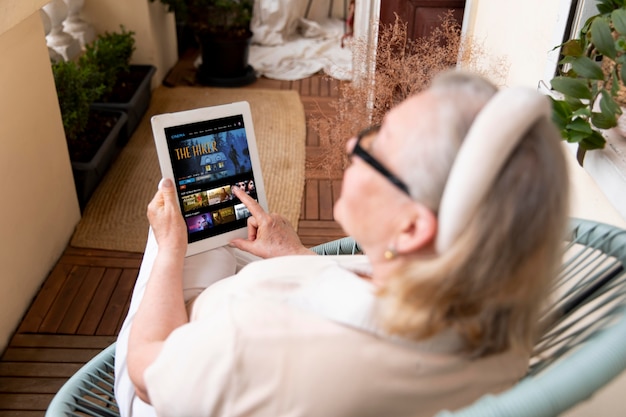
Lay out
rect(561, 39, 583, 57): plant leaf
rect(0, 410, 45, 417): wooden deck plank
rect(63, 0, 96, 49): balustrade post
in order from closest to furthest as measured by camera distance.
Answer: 1. rect(561, 39, 583, 57): plant leaf
2. rect(0, 410, 45, 417): wooden deck plank
3. rect(63, 0, 96, 49): balustrade post

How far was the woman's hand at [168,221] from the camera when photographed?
1.13 metres

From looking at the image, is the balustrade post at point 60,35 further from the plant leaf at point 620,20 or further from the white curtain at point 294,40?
the plant leaf at point 620,20

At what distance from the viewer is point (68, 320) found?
6.43ft

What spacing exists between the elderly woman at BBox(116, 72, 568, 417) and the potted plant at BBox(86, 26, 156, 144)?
2332 millimetres

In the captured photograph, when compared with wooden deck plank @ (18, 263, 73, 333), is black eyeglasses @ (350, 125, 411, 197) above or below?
above

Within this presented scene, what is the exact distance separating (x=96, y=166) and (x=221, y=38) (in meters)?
1.48

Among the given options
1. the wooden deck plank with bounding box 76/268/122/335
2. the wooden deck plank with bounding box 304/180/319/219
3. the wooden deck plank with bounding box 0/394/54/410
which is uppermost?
the wooden deck plank with bounding box 0/394/54/410

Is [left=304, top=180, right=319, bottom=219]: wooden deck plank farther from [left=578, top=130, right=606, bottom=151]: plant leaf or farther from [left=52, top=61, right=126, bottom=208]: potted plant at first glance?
[left=578, top=130, right=606, bottom=151]: plant leaf

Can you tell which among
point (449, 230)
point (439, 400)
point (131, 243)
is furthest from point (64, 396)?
point (131, 243)

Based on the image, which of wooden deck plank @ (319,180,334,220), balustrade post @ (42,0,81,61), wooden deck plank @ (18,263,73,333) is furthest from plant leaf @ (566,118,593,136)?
balustrade post @ (42,0,81,61)

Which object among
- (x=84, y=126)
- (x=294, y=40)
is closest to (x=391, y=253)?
(x=84, y=126)

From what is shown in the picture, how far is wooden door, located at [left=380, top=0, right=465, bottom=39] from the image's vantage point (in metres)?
2.39

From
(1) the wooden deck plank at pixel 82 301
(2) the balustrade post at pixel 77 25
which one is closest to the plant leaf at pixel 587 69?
(1) the wooden deck plank at pixel 82 301

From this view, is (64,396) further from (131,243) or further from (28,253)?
(131,243)
